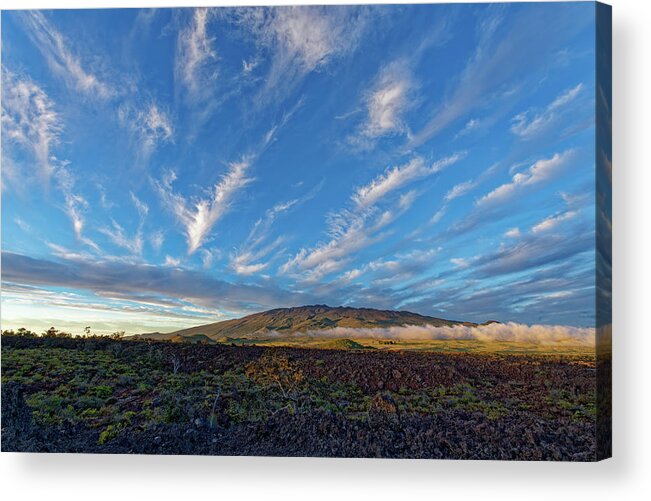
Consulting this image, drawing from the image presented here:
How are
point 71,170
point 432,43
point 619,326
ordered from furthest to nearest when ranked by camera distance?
point 71,170 < point 432,43 < point 619,326

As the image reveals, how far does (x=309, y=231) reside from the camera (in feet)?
18.4

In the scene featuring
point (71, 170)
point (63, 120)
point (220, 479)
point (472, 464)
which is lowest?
point (220, 479)

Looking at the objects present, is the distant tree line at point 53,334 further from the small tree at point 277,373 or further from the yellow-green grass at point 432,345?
the small tree at point 277,373

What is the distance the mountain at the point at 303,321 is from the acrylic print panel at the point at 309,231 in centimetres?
3

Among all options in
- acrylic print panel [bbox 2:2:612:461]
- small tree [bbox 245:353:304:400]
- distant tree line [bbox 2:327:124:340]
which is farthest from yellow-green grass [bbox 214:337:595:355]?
distant tree line [bbox 2:327:124:340]

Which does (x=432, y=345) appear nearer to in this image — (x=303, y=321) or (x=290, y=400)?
(x=303, y=321)

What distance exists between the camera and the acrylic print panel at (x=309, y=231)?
16.4 ft

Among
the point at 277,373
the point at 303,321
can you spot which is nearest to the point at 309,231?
the point at 303,321

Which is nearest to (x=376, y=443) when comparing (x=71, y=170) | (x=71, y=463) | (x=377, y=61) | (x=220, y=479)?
(x=220, y=479)

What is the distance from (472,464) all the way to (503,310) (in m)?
1.70

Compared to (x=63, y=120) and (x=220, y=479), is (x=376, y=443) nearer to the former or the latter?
(x=220, y=479)

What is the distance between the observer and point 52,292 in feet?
18.7

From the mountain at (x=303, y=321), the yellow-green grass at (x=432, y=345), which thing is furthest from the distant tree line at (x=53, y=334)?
the yellow-green grass at (x=432, y=345)

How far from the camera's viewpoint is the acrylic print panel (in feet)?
16.4
